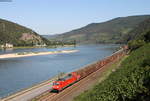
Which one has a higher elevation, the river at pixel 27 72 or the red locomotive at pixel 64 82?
the red locomotive at pixel 64 82

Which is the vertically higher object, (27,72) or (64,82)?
(64,82)

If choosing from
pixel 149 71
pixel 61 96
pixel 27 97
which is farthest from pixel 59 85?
pixel 149 71

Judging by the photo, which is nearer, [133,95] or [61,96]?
[133,95]

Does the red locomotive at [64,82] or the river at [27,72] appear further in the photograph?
the river at [27,72]

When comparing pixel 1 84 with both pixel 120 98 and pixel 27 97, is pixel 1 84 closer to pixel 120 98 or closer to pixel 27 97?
pixel 27 97

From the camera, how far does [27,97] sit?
108ft

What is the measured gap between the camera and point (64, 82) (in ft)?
116

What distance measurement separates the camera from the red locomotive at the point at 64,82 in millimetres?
34156

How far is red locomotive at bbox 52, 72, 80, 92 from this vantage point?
34.2 m

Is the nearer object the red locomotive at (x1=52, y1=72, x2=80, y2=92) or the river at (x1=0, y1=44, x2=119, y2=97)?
the red locomotive at (x1=52, y1=72, x2=80, y2=92)

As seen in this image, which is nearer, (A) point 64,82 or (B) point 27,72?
(A) point 64,82

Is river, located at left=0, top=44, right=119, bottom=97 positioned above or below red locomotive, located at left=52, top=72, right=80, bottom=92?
below

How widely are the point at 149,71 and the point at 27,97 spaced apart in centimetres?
2071

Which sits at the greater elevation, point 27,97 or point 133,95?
point 133,95
